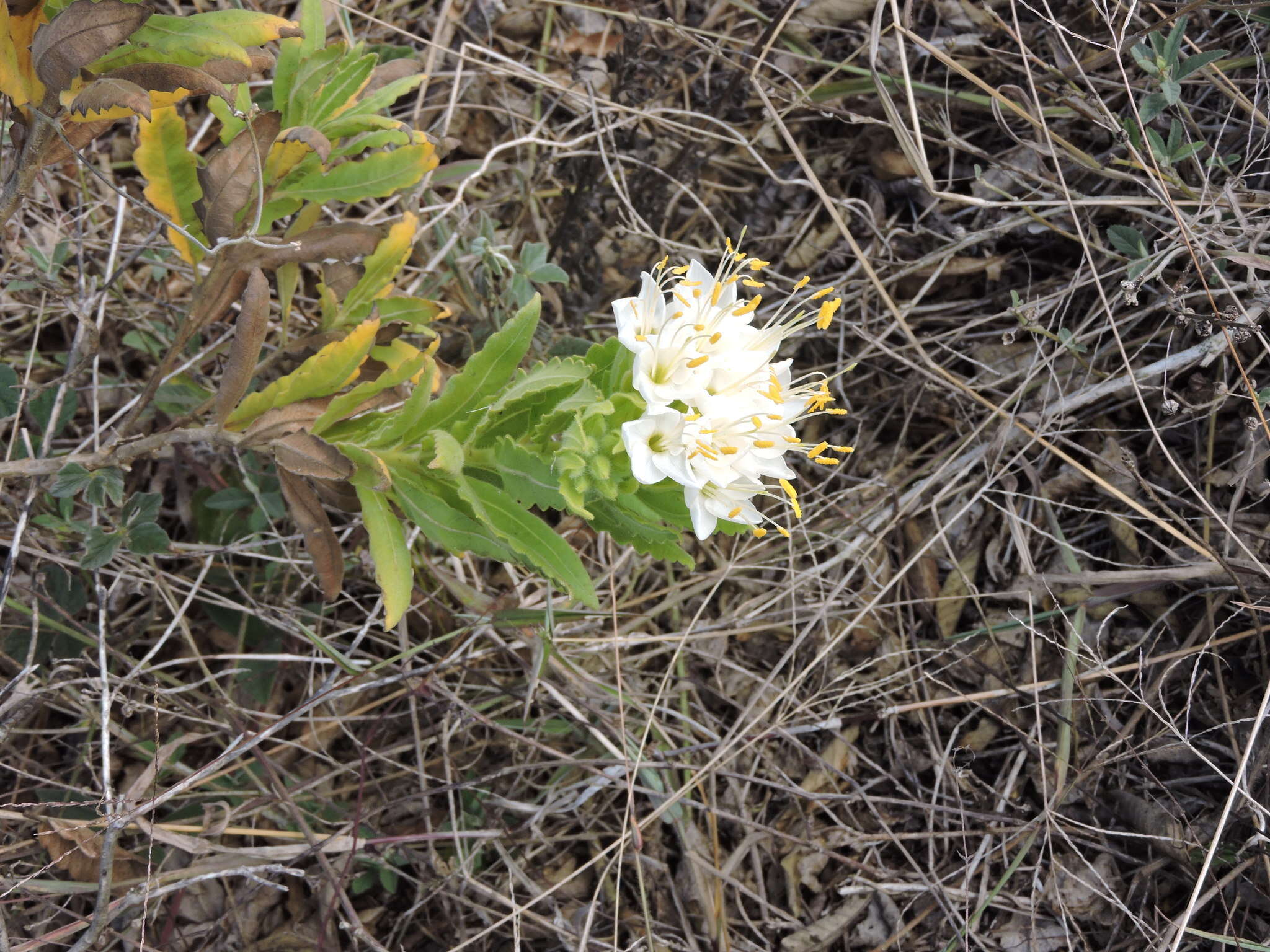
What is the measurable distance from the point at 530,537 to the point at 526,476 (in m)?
0.11

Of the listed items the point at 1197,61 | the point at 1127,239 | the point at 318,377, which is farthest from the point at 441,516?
the point at 1197,61

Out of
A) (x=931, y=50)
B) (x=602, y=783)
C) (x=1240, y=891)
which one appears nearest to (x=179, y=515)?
(x=602, y=783)

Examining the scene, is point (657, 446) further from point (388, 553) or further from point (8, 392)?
A: point (8, 392)

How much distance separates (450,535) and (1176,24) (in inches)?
82.9

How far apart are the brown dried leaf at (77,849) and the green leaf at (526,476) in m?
1.10

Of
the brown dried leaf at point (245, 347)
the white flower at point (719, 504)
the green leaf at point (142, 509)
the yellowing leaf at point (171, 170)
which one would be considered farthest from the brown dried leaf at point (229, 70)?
the white flower at point (719, 504)

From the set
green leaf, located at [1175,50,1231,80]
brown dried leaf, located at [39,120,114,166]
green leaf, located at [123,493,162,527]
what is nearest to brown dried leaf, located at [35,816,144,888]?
green leaf, located at [123,493,162,527]

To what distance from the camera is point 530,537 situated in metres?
1.75

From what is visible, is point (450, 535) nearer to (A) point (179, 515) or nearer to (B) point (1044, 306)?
(A) point (179, 515)

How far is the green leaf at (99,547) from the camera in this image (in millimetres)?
1985

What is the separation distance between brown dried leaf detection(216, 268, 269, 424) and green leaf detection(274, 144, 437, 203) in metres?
0.28

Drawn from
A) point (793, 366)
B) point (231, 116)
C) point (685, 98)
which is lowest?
point (793, 366)

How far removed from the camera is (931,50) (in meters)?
2.27

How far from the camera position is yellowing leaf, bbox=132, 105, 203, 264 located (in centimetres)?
185
